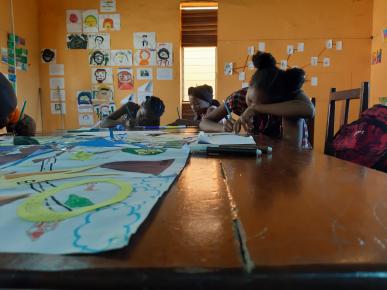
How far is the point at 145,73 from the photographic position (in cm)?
340

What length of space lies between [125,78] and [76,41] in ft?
1.94

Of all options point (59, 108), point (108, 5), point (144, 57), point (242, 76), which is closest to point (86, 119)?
point (59, 108)

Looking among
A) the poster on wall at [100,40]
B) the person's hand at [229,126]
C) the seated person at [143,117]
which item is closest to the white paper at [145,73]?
the poster on wall at [100,40]

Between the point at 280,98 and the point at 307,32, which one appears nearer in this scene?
the point at 280,98

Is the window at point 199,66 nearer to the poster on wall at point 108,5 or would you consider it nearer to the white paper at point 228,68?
the white paper at point 228,68

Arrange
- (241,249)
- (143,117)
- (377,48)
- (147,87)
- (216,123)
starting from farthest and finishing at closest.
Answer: (147,87)
(377,48)
(143,117)
(216,123)
(241,249)

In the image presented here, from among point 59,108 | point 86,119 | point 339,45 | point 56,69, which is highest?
point 339,45

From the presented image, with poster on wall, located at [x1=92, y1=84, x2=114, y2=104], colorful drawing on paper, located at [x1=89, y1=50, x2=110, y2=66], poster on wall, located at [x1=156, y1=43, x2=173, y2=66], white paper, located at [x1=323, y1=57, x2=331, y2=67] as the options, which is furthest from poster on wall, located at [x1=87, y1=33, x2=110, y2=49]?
white paper, located at [x1=323, y1=57, x2=331, y2=67]

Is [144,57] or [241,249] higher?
[144,57]

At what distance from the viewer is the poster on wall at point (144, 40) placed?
3371mm

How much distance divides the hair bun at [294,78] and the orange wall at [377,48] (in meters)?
2.14

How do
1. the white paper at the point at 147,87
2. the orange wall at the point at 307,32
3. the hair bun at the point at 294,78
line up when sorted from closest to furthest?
the hair bun at the point at 294,78 → the orange wall at the point at 307,32 → the white paper at the point at 147,87

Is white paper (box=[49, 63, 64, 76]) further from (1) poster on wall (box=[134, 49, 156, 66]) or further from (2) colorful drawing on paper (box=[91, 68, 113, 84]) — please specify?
(1) poster on wall (box=[134, 49, 156, 66])

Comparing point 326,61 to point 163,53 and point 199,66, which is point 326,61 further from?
point 163,53
